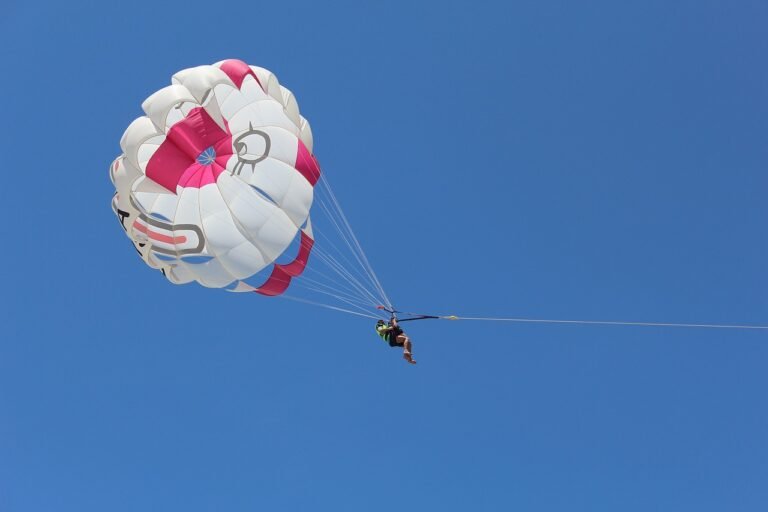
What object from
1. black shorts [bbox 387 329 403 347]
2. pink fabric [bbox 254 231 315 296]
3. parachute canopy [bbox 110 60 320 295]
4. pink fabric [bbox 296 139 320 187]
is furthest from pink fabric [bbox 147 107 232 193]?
black shorts [bbox 387 329 403 347]

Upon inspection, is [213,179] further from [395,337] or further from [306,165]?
[395,337]

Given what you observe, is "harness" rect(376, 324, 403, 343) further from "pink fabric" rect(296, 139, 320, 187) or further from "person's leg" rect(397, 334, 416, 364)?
"pink fabric" rect(296, 139, 320, 187)

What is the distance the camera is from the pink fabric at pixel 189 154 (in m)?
11.0

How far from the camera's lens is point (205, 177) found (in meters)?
11.1

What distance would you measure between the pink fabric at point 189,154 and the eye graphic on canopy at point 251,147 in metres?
0.27

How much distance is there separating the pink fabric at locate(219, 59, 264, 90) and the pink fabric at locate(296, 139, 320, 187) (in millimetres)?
1594

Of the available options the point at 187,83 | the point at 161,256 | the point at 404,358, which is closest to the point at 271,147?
the point at 187,83

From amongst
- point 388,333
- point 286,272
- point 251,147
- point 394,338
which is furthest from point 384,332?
point 251,147

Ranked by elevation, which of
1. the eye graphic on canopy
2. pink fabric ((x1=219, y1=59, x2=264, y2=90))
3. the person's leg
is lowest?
the person's leg

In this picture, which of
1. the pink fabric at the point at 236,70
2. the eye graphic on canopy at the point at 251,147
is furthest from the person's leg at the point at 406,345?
the pink fabric at the point at 236,70

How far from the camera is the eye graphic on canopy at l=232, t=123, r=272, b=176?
11.1 meters

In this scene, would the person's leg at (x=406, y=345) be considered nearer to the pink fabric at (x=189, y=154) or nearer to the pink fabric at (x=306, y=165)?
the pink fabric at (x=306, y=165)

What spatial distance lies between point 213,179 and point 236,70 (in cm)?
217

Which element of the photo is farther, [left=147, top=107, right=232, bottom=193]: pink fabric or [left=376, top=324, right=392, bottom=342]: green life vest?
[left=376, top=324, right=392, bottom=342]: green life vest
